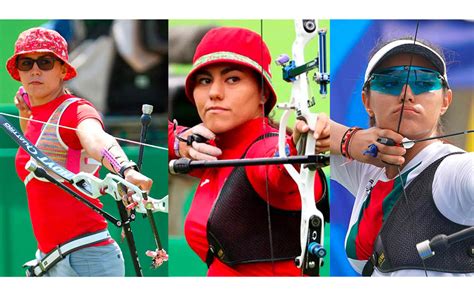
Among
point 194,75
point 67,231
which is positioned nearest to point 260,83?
point 194,75

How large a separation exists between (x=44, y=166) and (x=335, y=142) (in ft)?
4.54

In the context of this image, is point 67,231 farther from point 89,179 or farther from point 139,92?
point 139,92

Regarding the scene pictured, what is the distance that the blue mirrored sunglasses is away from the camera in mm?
5832

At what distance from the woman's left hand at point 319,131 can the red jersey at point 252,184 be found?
63mm

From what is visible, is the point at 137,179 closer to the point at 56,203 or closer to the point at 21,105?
the point at 56,203

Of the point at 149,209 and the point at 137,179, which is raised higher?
the point at 137,179

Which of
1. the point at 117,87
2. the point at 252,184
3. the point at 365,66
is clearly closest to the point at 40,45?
the point at 117,87

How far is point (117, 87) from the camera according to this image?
597cm

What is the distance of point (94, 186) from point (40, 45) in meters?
0.72

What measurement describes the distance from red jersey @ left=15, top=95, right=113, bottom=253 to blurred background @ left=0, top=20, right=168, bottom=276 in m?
0.04

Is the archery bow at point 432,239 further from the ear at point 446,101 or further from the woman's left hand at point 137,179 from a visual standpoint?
the woman's left hand at point 137,179

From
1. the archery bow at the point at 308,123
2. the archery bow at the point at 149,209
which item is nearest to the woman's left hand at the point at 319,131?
the archery bow at the point at 308,123

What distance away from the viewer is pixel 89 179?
19.4ft

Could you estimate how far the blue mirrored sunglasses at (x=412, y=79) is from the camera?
583cm
